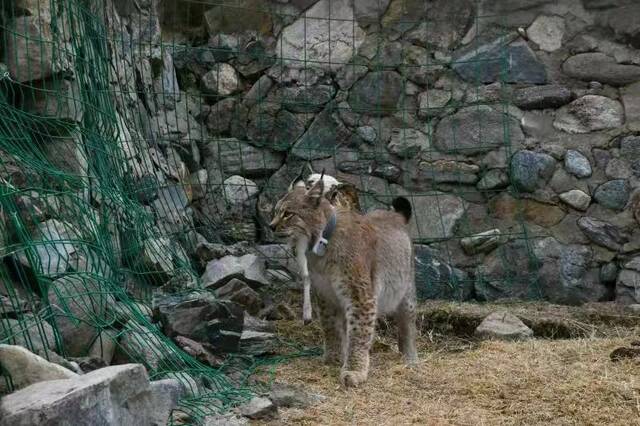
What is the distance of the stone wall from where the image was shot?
8.44 metres

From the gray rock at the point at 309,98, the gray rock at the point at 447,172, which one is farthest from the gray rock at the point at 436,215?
the gray rock at the point at 309,98

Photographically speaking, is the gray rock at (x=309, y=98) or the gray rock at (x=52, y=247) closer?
the gray rock at (x=52, y=247)

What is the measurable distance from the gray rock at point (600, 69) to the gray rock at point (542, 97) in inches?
7.8

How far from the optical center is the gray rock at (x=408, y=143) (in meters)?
8.91

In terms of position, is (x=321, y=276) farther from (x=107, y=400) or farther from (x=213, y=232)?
(x=107, y=400)

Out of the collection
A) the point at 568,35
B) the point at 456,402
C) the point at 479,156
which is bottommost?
the point at 456,402

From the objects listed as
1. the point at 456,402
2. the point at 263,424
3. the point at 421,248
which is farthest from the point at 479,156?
the point at 263,424

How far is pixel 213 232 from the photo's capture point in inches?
336

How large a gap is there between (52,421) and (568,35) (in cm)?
653

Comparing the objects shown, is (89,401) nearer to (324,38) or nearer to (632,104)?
(324,38)

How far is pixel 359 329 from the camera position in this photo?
Result: 642 cm

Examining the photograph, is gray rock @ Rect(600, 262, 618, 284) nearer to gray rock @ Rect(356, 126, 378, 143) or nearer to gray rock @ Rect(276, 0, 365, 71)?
gray rock @ Rect(356, 126, 378, 143)

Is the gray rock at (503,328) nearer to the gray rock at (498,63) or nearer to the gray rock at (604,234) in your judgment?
the gray rock at (604,234)

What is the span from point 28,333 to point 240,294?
2.81 meters
